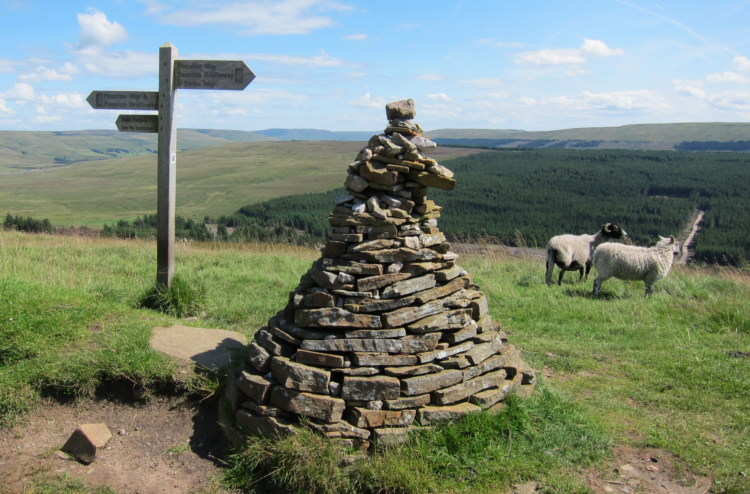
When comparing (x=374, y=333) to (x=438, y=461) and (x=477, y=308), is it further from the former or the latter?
(x=477, y=308)

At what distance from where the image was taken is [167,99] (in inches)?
295

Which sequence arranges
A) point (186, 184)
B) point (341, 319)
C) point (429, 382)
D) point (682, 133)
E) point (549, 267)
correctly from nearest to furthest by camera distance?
point (429, 382) → point (341, 319) → point (549, 267) → point (186, 184) → point (682, 133)

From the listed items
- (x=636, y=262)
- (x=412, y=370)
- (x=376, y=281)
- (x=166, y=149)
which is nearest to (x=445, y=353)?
(x=412, y=370)

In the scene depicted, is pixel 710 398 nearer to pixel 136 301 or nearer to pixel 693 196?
pixel 136 301

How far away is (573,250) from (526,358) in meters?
6.67

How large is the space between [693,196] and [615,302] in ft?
218

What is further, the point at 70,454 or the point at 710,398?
the point at 710,398

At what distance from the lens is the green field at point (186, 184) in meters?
75.1

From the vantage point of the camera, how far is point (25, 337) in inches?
233

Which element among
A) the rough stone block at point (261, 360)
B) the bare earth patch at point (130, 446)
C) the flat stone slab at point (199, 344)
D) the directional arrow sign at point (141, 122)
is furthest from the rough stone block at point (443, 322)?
the directional arrow sign at point (141, 122)

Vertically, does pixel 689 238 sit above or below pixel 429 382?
below

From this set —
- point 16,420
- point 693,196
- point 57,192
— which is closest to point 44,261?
point 16,420

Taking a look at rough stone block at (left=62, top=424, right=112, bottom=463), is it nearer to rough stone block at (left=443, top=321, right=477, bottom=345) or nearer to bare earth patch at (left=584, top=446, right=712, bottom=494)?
rough stone block at (left=443, top=321, right=477, bottom=345)

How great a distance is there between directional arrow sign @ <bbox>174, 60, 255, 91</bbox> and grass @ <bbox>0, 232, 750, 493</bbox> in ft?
11.8
